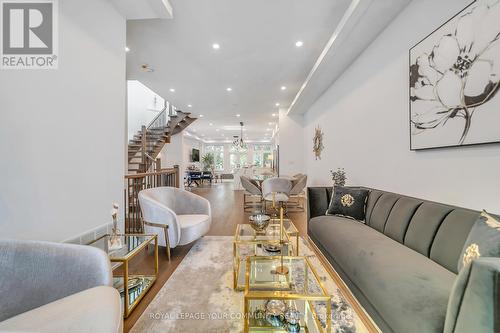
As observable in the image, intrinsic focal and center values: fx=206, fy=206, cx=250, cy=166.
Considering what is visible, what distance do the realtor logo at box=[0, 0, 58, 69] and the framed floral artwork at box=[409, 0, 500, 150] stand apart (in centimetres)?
335

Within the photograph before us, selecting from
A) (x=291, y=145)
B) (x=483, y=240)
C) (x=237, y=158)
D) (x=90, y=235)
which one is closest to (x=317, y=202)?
(x=483, y=240)

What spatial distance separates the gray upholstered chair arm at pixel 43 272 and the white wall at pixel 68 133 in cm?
52

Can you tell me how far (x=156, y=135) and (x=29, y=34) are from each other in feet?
19.5

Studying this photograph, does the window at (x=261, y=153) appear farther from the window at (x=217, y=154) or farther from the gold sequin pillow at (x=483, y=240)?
the gold sequin pillow at (x=483, y=240)

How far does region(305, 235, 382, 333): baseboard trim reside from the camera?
Result: 151cm

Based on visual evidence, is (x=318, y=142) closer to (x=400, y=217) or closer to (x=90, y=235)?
(x=400, y=217)

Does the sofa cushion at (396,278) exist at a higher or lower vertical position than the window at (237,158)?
lower

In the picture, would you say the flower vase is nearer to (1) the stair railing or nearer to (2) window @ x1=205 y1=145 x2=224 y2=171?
(1) the stair railing

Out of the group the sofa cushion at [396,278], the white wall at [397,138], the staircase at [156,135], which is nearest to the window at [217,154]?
the staircase at [156,135]

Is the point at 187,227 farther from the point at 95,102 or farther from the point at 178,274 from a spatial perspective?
the point at 95,102

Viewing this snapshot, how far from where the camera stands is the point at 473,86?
1589 millimetres

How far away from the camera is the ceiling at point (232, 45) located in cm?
271

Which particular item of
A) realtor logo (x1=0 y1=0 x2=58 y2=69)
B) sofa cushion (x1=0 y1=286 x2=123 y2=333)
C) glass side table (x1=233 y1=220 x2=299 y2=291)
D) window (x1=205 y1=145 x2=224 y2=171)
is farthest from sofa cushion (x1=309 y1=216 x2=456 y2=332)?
window (x1=205 y1=145 x2=224 y2=171)

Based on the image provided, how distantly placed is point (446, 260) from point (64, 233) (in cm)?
302
